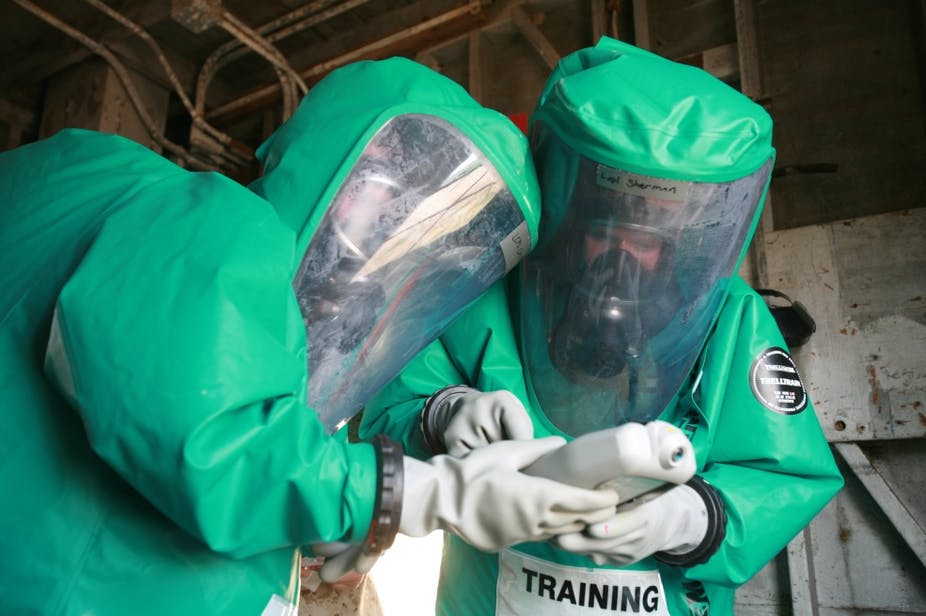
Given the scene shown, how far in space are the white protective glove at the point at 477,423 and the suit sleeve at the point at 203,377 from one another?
43cm

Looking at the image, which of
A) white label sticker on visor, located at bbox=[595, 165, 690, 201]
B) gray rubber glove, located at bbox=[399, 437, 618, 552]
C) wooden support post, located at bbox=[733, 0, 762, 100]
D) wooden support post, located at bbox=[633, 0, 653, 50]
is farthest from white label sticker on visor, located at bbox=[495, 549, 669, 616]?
wooden support post, located at bbox=[633, 0, 653, 50]

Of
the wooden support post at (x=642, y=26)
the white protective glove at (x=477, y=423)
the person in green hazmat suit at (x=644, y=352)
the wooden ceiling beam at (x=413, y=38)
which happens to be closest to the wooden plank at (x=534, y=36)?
the wooden ceiling beam at (x=413, y=38)

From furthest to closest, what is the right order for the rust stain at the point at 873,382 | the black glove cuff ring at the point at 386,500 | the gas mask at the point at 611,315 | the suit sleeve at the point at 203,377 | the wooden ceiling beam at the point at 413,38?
1. the wooden ceiling beam at the point at 413,38
2. the rust stain at the point at 873,382
3. the gas mask at the point at 611,315
4. the black glove cuff ring at the point at 386,500
5. the suit sleeve at the point at 203,377

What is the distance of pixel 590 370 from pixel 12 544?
1.00 meters

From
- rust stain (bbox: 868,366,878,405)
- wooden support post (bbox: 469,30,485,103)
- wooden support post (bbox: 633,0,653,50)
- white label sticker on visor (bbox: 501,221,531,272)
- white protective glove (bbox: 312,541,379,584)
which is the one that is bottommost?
rust stain (bbox: 868,366,878,405)

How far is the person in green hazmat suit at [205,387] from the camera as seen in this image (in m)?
0.77

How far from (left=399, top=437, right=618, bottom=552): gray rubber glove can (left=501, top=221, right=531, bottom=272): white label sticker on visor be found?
461 mm

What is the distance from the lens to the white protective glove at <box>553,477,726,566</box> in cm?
109

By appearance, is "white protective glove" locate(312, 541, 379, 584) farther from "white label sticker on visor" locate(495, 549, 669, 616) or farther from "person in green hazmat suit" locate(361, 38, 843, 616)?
"white label sticker on visor" locate(495, 549, 669, 616)

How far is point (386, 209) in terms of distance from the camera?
1104mm

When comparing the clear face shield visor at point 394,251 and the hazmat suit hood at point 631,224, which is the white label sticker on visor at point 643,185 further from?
the clear face shield visor at point 394,251

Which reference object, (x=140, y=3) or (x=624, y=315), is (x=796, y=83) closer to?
(x=624, y=315)

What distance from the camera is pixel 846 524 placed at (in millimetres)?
2404

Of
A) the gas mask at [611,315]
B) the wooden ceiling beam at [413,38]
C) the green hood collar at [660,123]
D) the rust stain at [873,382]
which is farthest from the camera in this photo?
the wooden ceiling beam at [413,38]
